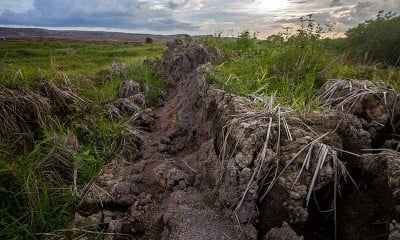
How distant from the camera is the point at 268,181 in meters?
2.59

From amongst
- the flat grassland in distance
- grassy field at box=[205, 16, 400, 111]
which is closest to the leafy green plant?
grassy field at box=[205, 16, 400, 111]

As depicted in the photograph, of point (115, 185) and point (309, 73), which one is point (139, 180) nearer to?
point (115, 185)

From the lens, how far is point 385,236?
2.19m

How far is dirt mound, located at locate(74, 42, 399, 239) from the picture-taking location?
2443mm

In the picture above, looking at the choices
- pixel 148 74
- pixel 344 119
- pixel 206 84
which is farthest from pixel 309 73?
pixel 148 74

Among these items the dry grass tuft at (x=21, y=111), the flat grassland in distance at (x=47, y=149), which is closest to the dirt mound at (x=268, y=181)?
the flat grassland in distance at (x=47, y=149)

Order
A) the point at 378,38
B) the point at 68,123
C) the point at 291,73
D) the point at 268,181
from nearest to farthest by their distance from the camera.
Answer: the point at 268,181 < the point at 291,73 < the point at 68,123 < the point at 378,38

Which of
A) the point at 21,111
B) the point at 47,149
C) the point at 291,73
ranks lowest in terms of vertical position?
the point at 47,149

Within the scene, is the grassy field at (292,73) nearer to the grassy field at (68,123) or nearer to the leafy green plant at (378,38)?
the grassy field at (68,123)

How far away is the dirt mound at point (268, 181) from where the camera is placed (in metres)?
2.44

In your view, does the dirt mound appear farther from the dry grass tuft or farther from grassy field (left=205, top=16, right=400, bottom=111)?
the dry grass tuft

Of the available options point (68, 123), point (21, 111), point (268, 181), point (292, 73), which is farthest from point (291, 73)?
point (21, 111)

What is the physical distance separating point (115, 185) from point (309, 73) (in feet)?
9.17

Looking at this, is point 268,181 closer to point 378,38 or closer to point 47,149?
point 47,149
